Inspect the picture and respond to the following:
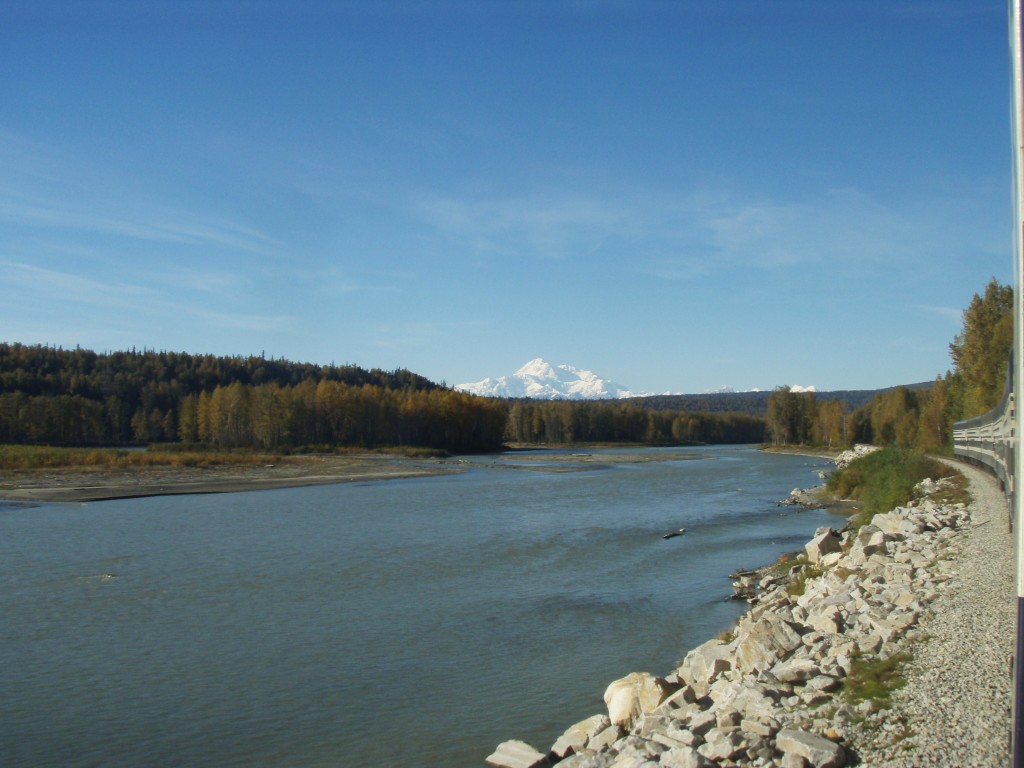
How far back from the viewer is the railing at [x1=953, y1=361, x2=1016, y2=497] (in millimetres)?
20047

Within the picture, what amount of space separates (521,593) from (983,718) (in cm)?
1414

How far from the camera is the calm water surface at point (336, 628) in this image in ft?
38.7

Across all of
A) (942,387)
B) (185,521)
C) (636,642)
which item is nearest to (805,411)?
(942,387)

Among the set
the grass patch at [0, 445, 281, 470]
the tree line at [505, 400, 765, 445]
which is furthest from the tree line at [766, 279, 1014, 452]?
the grass patch at [0, 445, 281, 470]

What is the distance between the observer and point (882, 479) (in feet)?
112

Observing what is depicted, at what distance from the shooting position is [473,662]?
14.9m

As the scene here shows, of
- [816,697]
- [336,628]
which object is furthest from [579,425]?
[816,697]

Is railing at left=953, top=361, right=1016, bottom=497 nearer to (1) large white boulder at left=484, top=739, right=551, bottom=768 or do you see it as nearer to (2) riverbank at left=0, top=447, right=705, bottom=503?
(1) large white boulder at left=484, top=739, right=551, bottom=768

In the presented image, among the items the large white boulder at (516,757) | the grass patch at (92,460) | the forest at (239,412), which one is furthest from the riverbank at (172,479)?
the large white boulder at (516,757)

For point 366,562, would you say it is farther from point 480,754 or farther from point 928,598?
point 928,598

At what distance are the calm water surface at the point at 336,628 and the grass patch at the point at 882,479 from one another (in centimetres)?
265

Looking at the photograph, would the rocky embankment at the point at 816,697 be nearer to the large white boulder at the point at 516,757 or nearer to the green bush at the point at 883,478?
the large white boulder at the point at 516,757

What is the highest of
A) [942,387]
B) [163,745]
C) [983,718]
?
[942,387]

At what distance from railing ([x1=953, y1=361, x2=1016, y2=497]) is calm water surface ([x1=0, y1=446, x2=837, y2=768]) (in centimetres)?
651
